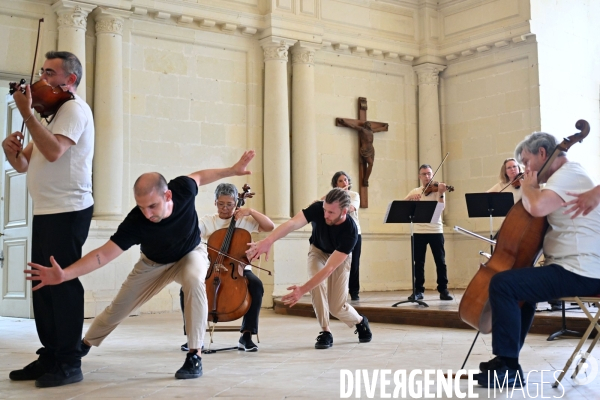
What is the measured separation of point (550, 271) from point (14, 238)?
741cm

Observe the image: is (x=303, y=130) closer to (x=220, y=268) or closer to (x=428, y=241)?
(x=428, y=241)

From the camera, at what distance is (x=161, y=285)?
4641 millimetres

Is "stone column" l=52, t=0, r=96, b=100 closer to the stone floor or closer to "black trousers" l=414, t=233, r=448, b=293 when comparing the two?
the stone floor

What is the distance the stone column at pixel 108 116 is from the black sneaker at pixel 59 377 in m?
5.27

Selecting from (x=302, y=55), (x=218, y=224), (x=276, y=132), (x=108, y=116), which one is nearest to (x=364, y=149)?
(x=276, y=132)

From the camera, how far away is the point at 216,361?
5.14m

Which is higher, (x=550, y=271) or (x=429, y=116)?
(x=429, y=116)

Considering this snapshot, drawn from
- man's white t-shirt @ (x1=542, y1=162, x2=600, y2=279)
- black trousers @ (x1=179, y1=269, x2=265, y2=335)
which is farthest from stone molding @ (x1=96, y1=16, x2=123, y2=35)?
man's white t-shirt @ (x1=542, y1=162, x2=600, y2=279)

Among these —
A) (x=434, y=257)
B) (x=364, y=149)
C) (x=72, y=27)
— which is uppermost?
(x=72, y=27)

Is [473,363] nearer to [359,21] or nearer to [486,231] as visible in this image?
[486,231]

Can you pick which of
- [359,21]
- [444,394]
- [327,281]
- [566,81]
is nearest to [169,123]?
[359,21]

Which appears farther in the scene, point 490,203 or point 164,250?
point 490,203

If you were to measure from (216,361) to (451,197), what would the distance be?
8.09 m

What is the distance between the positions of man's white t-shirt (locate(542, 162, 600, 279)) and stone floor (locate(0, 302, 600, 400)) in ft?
2.20
